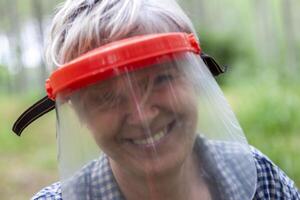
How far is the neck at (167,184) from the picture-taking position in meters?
0.86

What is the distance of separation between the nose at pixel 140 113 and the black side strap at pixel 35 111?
0.17 meters

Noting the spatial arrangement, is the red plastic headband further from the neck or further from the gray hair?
the neck

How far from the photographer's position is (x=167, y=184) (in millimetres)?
870

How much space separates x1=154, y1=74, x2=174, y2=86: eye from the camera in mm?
800

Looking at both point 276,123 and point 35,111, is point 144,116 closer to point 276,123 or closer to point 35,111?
point 35,111

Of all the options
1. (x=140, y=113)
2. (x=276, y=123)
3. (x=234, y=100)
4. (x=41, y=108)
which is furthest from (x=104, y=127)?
(x=234, y=100)

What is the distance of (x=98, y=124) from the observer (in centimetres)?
83

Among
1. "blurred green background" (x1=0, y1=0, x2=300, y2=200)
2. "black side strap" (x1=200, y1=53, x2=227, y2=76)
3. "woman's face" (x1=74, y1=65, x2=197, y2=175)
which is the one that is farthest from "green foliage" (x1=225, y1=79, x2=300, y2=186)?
"woman's face" (x1=74, y1=65, x2=197, y2=175)

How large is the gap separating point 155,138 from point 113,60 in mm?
133

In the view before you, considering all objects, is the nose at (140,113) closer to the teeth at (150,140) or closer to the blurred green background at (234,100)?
the teeth at (150,140)

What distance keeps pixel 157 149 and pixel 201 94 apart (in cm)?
11

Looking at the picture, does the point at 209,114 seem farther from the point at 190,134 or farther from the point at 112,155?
the point at 112,155

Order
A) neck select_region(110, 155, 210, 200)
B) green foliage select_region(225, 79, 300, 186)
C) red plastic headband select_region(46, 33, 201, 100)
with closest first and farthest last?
red plastic headband select_region(46, 33, 201, 100), neck select_region(110, 155, 210, 200), green foliage select_region(225, 79, 300, 186)

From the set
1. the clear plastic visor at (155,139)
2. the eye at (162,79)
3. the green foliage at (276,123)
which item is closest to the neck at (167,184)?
the clear plastic visor at (155,139)
